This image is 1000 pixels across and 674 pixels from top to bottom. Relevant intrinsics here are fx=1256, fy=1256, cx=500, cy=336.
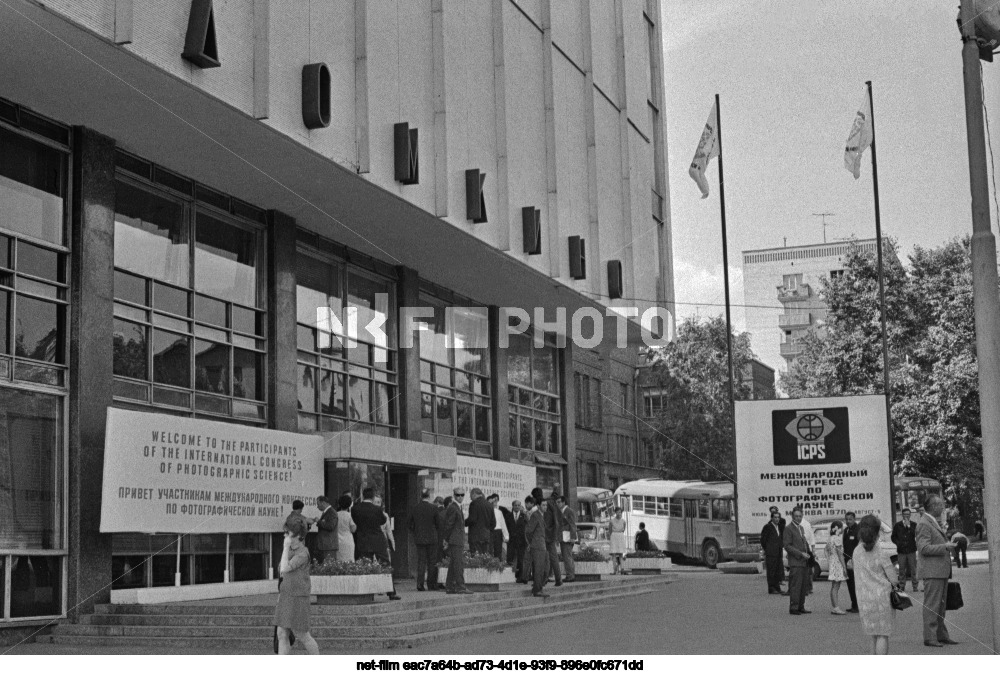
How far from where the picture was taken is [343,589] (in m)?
17.4

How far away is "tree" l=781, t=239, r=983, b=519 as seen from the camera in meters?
49.0

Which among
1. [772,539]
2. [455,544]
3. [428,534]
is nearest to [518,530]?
[428,534]

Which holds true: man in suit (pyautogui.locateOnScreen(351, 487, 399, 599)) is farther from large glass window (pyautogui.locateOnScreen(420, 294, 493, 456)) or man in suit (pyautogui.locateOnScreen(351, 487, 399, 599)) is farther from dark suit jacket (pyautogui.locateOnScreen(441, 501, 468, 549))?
large glass window (pyautogui.locateOnScreen(420, 294, 493, 456))

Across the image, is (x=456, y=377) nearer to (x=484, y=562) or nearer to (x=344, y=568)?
(x=484, y=562)

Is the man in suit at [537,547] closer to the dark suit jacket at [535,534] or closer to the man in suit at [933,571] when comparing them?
the dark suit jacket at [535,534]

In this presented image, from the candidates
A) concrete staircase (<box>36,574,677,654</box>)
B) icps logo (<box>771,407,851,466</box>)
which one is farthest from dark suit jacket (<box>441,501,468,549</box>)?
icps logo (<box>771,407,851,466</box>)

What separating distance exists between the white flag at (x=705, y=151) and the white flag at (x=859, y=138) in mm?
4044

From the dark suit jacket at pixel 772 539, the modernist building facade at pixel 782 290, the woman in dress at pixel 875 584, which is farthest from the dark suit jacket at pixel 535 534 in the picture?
the modernist building facade at pixel 782 290

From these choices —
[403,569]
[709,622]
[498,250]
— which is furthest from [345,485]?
[709,622]

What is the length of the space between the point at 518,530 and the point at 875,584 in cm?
1166

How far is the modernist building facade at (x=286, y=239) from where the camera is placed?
56.7 ft

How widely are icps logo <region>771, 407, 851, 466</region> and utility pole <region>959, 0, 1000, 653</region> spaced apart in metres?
16.4

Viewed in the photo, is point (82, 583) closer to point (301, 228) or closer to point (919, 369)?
→ point (301, 228)

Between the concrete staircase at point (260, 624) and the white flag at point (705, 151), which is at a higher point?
the white flag at point (705, 151)
